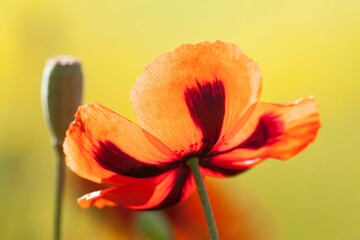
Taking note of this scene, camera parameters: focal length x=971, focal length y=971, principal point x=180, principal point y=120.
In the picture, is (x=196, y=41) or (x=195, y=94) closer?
(x=195, y=94)

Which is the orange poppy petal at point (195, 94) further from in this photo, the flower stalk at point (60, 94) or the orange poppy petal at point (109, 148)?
the flower stalk at point (60, 94)

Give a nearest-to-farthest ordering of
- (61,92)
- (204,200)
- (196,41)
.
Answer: (204,200)
(61,92)
(196,41)

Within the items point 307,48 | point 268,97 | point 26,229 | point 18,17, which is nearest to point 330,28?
point 307,48

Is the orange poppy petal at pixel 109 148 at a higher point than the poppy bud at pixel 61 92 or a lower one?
lower

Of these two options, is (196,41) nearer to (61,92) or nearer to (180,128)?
(61,92)

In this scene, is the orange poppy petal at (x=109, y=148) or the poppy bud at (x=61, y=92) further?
the poppy bud at (x=61, y=92)

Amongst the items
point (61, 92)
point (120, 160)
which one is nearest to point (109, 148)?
point (120, 160)

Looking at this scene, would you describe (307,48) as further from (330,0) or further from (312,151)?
(312,151)

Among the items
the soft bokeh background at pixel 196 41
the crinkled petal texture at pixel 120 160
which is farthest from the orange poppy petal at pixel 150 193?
the soft bokeh background at pixel 196 41
